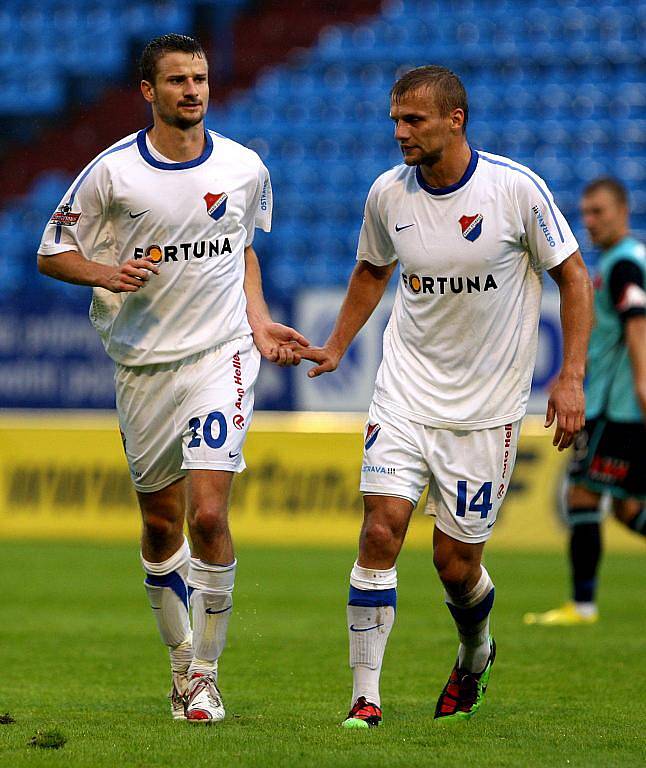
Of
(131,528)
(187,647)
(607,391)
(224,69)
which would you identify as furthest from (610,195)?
(224,69)

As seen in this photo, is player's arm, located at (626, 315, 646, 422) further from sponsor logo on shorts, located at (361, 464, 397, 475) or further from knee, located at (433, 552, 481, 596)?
sponsor logo on shorts, located at (361, 464, 397, 475)

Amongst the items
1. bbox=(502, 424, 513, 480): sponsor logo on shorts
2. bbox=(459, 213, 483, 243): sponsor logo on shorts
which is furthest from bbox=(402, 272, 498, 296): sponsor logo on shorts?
bbox=(502, 424, 513, 480): sponsor logo on shorts

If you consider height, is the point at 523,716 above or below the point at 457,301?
below

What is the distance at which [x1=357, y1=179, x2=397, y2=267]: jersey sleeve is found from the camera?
5.62 meters

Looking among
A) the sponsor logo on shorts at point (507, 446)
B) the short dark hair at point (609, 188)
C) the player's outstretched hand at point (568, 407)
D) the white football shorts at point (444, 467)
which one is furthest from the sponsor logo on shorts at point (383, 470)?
the short dark hair at point (609, 188)

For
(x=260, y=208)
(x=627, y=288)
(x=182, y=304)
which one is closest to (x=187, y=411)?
(x=182, y=304)

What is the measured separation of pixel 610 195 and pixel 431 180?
11.6ft

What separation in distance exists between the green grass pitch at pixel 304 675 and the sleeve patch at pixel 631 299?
1.92 metres

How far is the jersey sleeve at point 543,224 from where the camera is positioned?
17.6 ft

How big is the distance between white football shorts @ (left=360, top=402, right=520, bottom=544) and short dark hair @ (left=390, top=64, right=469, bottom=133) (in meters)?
1.18

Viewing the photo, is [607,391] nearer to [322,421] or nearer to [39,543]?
[322,421]

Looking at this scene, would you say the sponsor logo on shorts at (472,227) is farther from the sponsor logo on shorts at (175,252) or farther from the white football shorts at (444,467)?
the sponsor logo on shorts at (175,252)

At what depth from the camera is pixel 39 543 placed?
13.5m

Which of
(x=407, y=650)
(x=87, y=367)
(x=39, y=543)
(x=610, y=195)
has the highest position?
(x=610, y=195)
